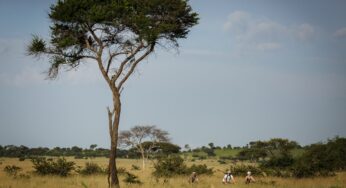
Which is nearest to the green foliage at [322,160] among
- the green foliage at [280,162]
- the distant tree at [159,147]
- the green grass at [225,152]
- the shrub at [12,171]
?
the green foliage at [280,162]

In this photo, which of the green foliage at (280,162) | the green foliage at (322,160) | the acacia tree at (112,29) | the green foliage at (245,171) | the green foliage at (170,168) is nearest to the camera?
the acacia tree at (112,29)

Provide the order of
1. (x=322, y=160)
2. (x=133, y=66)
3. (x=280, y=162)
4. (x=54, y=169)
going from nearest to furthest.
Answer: (x=133, y=66), (x=54, y=169), (x=322, y=160), (x=280, y=162)

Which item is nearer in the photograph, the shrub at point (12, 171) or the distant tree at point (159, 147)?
the shrub at point (12, 171)

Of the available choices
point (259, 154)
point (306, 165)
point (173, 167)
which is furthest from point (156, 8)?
point (259, 154)

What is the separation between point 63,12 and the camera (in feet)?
60.1

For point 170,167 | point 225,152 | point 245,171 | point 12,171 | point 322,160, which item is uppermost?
point 225,152

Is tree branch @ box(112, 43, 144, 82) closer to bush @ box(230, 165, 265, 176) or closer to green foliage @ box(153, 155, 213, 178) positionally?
green foliage @ box(153, 155, 213, 178)

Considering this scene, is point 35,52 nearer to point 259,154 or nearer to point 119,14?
point 119,14

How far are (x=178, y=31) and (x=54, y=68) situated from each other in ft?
18.0

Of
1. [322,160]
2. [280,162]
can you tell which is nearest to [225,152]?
[280,162]

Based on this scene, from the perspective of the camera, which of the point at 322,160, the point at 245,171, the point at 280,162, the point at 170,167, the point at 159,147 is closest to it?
the point at 170,167

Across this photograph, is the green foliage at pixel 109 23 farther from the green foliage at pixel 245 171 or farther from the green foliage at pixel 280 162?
the green foliage at pixel 280 162

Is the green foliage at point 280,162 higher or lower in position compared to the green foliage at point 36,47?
lower

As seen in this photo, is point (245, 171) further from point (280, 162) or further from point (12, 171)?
point (12, 171)
